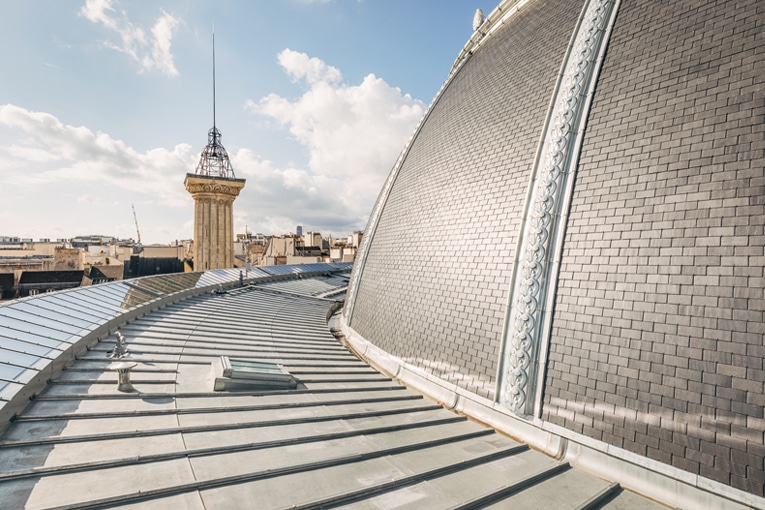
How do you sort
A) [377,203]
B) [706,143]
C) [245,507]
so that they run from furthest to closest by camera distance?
[377,203] < [706,143] < [245,507]

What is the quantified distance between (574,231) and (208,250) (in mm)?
40188

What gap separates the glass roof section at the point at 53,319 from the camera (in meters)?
7.74

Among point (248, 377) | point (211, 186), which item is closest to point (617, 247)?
point (248, 377)

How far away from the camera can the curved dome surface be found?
638cm

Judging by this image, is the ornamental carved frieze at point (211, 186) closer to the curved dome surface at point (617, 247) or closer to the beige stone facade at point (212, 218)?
the beige stone facade at point (212, 218)

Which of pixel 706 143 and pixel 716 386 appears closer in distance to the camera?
pixel 716 386

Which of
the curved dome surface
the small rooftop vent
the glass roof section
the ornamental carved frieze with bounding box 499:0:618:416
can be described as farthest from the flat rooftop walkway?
the ornamental carved frieze with bounding box 499:0:618:416

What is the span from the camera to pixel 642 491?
6703 millimetres

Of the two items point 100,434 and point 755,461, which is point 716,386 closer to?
point 755,461

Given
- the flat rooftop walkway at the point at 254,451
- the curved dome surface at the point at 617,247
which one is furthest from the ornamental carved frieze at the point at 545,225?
the flat rooftop walkway at the point at 254,451

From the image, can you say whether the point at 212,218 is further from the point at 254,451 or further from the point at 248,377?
the point at 254,451

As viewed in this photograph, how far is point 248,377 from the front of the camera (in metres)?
9.53

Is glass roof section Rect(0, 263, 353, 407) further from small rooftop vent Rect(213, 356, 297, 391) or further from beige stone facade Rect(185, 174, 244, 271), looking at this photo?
beige stone facade Rect(185, 174, 244, 271)

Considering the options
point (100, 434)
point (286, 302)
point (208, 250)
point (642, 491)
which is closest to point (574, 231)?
point (642, 491)
